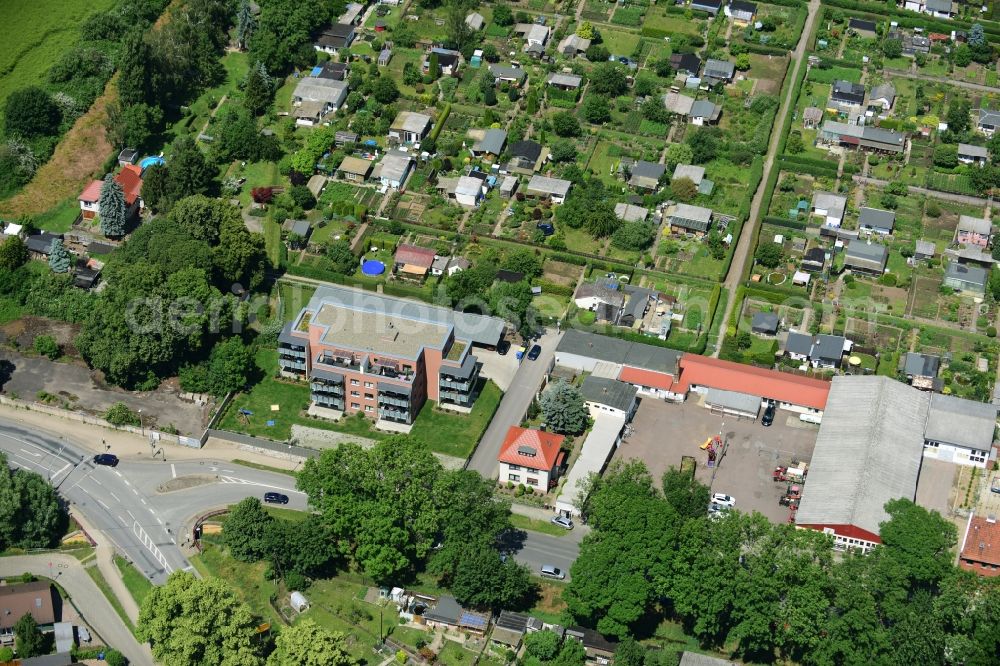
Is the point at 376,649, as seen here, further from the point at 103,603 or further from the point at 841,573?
the point at 841,573

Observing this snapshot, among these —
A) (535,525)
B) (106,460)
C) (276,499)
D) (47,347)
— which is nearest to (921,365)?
(535,525)

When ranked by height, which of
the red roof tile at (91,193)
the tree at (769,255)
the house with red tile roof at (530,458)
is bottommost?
the house with red tile roof at (530,458)

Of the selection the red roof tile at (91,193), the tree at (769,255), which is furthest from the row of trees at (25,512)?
the tree at (769,255)

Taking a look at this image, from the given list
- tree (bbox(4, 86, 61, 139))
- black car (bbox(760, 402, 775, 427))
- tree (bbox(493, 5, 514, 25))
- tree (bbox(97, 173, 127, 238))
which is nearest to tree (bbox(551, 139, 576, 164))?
tree (bbox(493, 5, 514, 25))

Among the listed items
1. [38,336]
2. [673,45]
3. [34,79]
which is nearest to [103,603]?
A: [38,336]

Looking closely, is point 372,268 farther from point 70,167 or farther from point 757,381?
point 757,381

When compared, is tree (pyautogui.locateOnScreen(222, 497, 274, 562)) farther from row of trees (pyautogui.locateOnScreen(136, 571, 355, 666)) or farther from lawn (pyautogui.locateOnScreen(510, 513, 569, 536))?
lawn (pyautogui.locateOnScreen(510, 513, 569, 536))

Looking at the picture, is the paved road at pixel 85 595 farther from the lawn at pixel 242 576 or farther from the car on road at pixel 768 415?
the car on road at pixel 768 415
